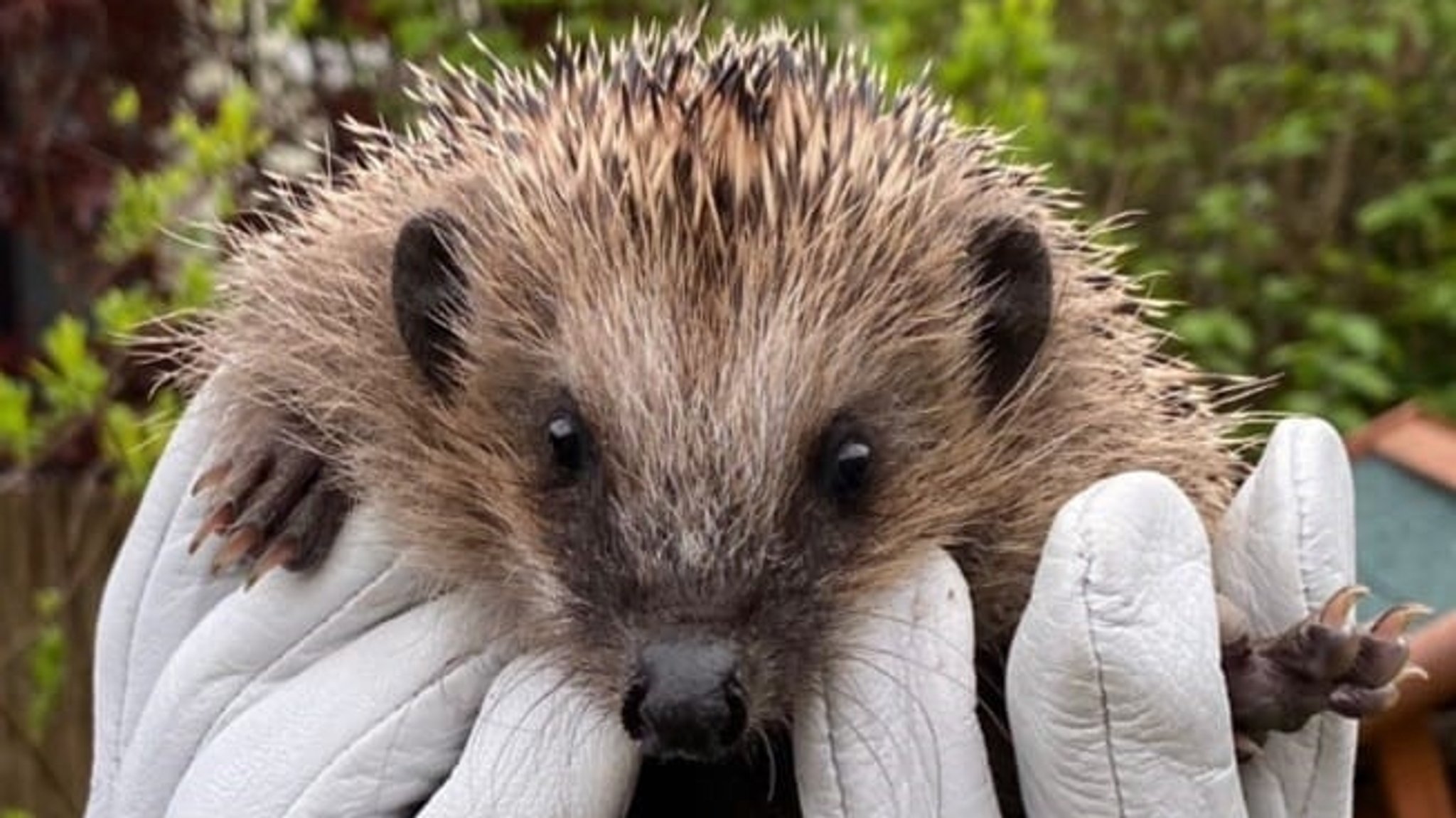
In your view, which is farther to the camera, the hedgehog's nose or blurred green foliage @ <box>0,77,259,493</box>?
blurred green foliage @ <box>0,77,259,493</box>

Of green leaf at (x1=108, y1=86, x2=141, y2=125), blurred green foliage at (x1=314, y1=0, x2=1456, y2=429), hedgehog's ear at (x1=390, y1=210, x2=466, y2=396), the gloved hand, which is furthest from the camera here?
blurred green foliage at (x1=314, y1=0, x2=1456, y2=429)

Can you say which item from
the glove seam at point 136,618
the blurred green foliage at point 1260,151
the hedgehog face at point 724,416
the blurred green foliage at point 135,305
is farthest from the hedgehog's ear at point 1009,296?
the blurred green foliage at point 1260,151

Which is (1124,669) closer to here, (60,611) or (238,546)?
(238,546)

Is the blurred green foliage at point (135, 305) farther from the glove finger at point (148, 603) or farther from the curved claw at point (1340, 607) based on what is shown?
the curved claw at point (1340, 607)

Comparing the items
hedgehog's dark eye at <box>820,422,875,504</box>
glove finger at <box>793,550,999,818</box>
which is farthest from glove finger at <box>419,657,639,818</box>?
hedgehog's dark eye at <box>820,422,875,504</box>

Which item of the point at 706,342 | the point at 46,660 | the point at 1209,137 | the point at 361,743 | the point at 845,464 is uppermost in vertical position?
the point at 706,342

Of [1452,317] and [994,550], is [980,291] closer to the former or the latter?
[994,550]

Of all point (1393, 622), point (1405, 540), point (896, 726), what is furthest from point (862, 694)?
point (1405, 540)

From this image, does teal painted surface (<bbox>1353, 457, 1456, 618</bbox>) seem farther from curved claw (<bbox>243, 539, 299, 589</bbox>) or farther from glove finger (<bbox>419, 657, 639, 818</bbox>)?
curved claw (<bbox>243, 539, 299, 589</bbox>)
